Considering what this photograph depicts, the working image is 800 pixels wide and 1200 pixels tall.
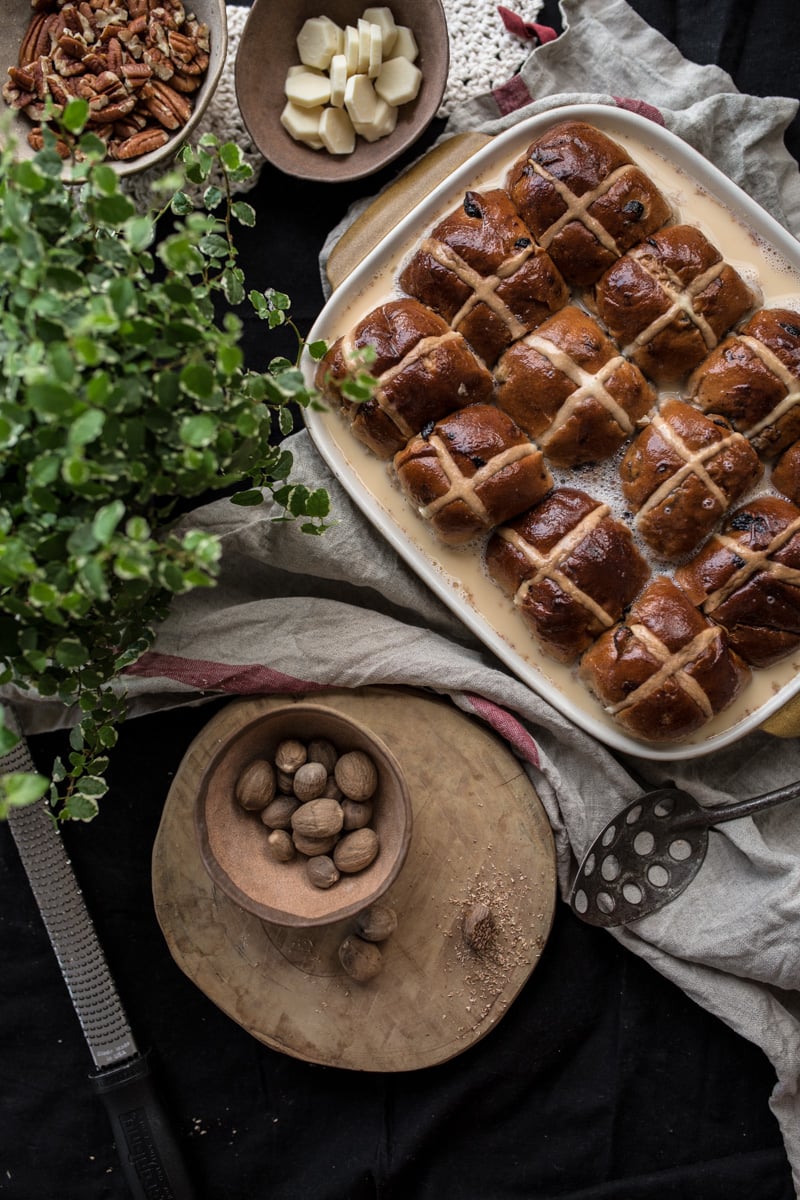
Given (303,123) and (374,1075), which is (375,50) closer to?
(303,123)

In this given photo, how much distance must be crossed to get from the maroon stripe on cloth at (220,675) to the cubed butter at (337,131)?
3.05ft

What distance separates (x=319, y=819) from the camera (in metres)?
1.61

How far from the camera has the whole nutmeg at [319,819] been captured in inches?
63.2

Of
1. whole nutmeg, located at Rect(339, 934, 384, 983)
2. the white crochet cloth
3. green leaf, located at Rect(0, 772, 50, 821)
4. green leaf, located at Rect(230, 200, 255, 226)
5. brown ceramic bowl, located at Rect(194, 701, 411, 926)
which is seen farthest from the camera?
the white crochet cloth

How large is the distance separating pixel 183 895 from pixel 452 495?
0.81 meters

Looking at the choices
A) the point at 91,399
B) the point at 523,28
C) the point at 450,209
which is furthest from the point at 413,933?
the point at 523,28

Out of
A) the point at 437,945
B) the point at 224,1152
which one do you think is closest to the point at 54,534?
the point at 437,945

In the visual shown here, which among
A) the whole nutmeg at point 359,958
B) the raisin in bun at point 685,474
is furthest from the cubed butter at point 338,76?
the whole nutmeg at point 359,958

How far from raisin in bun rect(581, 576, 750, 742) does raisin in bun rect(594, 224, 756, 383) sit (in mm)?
411

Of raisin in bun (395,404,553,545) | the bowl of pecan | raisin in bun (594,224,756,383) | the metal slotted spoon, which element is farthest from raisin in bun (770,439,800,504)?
the bowl of pecan

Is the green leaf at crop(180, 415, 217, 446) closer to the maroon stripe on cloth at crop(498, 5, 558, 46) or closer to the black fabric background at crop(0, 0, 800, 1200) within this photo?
the black fabric background at crop(0, 0, 800, 1200)

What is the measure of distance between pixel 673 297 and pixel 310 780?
39.1 inches

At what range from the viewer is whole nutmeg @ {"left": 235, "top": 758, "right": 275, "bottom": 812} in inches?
64.1

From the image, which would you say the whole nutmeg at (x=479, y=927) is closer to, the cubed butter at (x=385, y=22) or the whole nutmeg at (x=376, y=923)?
the whole nutmeg at (x=376, y=923)
